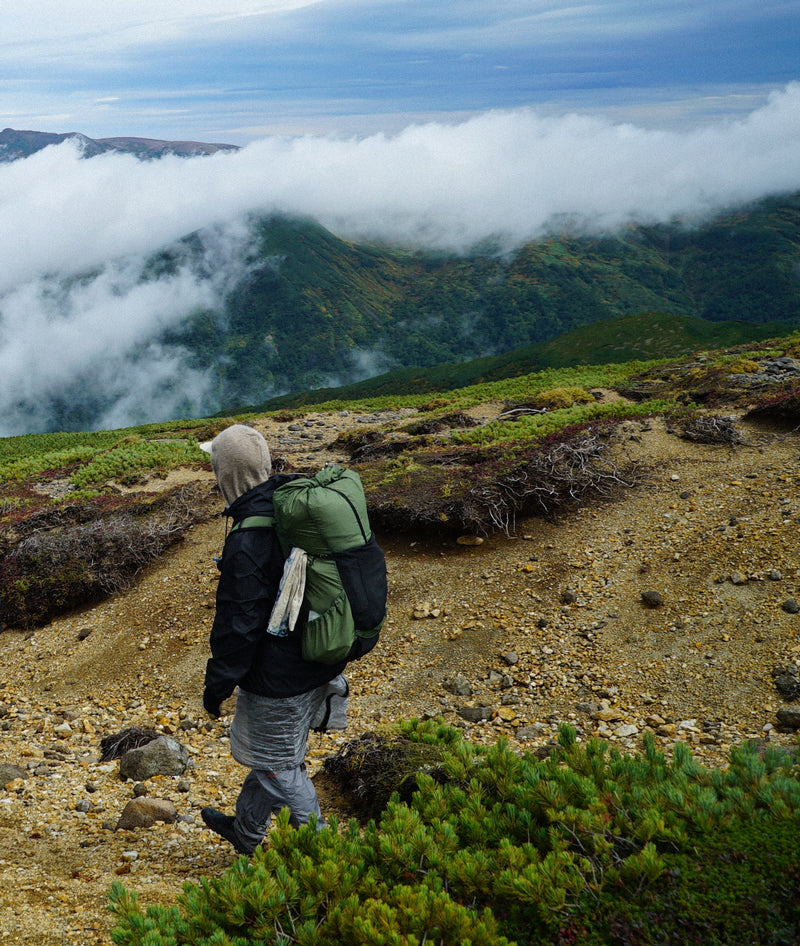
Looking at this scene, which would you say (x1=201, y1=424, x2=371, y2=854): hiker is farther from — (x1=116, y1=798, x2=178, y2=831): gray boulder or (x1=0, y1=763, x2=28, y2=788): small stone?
(x1=0, y1=763, x2=28, y2=788): small stone

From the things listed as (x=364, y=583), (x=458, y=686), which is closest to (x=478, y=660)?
(x=458, y=686)

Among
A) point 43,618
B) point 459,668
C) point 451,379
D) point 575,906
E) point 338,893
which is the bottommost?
point 451,379

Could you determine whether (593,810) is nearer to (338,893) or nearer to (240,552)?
(338,893)

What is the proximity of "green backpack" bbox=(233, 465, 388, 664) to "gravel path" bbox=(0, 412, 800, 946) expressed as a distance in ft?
6.26

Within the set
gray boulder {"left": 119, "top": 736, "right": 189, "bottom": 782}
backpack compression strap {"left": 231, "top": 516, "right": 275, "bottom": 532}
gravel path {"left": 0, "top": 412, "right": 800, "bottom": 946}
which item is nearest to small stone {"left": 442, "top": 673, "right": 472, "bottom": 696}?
gravel path {"left": 0, "top": 412, "right": 800, "bottom": 946}

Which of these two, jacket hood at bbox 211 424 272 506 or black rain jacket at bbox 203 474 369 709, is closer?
black rain jacket at bbox 203 474 369 709

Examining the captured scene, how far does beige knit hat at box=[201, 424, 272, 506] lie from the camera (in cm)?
401

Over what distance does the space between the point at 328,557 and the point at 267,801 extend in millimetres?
1783

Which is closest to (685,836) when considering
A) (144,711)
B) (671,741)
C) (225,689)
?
(225,689)

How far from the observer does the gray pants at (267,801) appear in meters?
4.14

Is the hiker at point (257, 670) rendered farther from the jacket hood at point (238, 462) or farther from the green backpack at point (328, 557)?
the green backpack at point (328, 557)

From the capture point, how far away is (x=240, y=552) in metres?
3.78

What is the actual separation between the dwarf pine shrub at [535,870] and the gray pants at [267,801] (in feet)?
3.76

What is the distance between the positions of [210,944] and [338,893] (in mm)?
524
